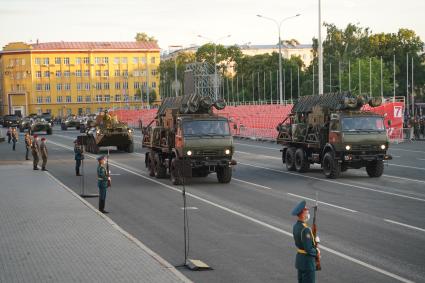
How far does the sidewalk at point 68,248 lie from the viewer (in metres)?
12.6

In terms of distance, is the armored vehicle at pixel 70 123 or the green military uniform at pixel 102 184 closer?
the green military uniform at pixel 102 184

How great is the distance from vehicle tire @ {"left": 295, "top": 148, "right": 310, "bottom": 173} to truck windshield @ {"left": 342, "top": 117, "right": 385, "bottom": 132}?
3567 millimetres

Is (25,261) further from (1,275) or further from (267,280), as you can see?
(267,280)

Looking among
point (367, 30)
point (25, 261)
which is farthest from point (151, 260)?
point (367, 30)

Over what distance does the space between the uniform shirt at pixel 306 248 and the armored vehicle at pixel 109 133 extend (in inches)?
1562

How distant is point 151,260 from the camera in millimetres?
13820

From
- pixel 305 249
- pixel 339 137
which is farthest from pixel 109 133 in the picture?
pixel 305 249

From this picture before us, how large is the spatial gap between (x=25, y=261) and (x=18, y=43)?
16904 cm

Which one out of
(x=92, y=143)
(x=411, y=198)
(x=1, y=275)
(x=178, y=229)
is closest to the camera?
(x=1, y=275)

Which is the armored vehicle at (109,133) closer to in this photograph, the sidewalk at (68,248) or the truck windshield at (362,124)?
the truck windshield at (362,124)

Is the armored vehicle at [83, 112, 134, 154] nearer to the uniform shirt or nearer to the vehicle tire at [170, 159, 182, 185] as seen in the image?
the vehicle tire at [170, 159, 182, 185]

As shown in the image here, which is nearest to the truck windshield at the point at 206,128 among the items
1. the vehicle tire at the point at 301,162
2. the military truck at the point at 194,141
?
the military truck at the point at 194,141

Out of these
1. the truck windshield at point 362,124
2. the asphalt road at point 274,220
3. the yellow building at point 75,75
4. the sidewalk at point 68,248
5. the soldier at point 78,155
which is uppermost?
the yellow building at point 75,75

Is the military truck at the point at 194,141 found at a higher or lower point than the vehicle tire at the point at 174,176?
higher
